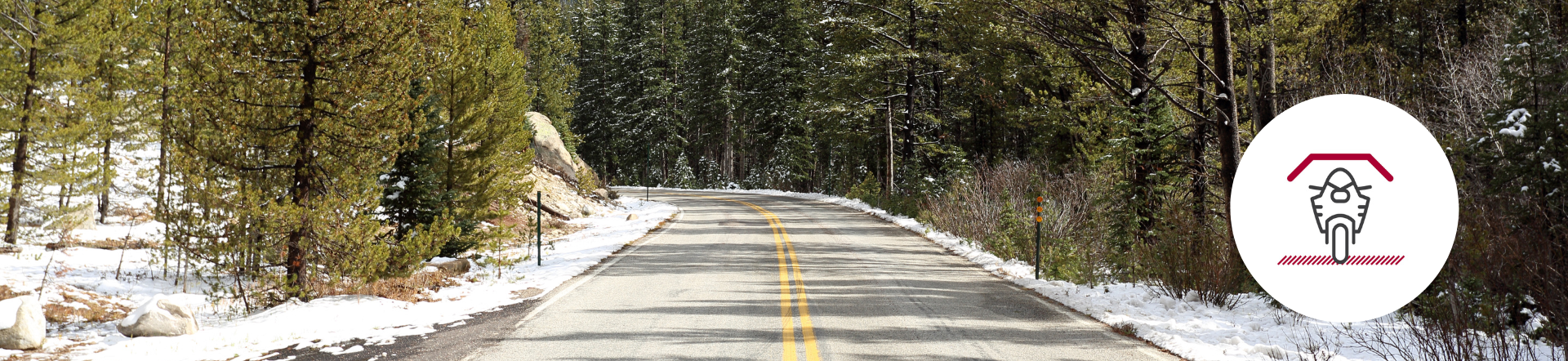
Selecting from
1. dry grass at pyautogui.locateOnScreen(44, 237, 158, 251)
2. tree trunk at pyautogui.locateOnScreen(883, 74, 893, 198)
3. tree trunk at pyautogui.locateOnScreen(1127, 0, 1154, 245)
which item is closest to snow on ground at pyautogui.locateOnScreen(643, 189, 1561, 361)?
tree trunk at pyautogui.locateOnScreen(1127, 0, 1154, 245)

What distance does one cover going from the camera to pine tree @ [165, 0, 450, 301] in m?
8.66

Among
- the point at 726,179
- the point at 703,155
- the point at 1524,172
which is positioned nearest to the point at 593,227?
the point at 1524,172

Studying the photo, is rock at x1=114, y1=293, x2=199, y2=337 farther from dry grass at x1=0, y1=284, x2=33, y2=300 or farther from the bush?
the bush

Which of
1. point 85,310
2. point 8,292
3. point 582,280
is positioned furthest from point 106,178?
point 582,280

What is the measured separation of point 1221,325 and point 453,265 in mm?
10463

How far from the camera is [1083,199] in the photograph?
18.2 metres

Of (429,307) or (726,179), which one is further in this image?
(726,179)

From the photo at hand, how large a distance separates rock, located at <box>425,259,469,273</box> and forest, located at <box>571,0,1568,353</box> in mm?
8728

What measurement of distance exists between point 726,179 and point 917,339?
53.2 metres

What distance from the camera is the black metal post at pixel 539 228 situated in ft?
46.4

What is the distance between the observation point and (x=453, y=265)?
491 inches

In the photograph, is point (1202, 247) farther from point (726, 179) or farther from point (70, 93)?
point (726, 179)

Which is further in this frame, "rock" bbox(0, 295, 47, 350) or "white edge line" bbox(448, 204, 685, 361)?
"white edge line" bbox(448, 204, 685, 361)

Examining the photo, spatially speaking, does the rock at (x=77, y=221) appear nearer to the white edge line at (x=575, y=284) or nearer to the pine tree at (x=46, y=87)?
the pine tree at (x=46, y=87)
